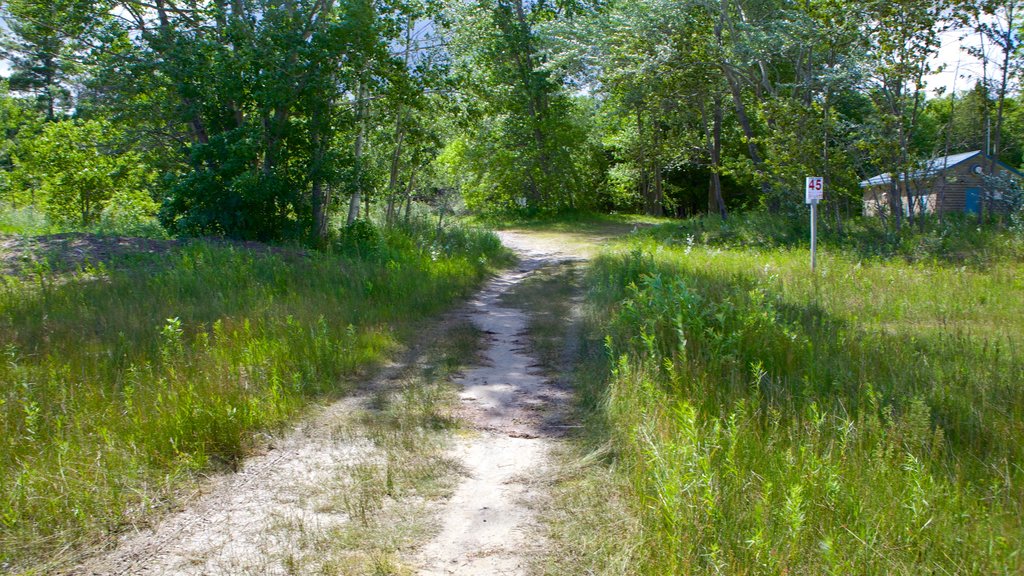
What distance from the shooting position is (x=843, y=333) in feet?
23.4

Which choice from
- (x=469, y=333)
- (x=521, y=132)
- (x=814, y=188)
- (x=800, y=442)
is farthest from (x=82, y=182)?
(x=800, y=442)

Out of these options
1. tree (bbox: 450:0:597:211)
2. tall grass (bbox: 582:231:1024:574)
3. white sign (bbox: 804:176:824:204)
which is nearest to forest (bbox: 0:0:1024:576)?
tall grass (bbox: 582:231:1024:574)

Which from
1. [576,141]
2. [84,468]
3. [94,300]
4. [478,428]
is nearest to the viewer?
[84,468]

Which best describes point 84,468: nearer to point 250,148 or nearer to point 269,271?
point 269,271

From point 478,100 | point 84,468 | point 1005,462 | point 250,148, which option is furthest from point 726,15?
point 84,468

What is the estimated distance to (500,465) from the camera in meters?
5.05

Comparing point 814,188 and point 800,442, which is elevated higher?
point 814,188

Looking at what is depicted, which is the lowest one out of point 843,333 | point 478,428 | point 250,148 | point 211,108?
point 478,428

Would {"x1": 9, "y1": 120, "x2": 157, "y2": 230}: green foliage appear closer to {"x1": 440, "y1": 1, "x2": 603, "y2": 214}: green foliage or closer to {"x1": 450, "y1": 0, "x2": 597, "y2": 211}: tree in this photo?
{"x1": 440, "y1": 1, "x2": 603, "y2": 214}: green foliage

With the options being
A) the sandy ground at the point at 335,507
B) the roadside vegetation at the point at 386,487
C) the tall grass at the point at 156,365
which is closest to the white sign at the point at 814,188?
the tall grass at the point at 156,365

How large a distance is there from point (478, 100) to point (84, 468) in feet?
54.6

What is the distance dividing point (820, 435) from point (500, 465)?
2.10 metres

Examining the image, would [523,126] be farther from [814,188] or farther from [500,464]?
[500,464]

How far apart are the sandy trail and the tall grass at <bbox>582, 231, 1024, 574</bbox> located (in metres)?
0.57
